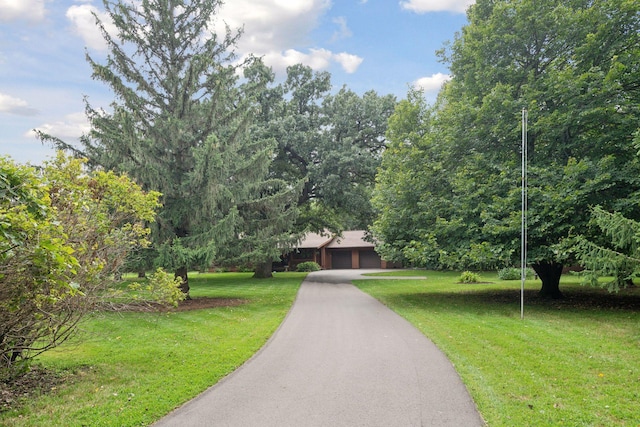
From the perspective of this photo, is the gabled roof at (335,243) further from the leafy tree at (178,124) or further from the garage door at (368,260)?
the leafy tree at (178,124)

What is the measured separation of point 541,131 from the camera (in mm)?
13266

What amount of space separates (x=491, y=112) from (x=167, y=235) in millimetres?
11899

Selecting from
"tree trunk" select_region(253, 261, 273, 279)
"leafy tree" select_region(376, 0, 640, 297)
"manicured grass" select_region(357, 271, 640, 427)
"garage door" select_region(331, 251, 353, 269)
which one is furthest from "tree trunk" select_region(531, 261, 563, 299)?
"garage door" select_region(331, 251, 353, 269)

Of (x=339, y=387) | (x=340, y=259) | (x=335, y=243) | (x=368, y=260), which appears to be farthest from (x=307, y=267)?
(x=339, y=387)

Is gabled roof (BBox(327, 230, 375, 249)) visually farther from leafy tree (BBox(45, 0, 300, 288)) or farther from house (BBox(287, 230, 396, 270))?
leafy tree (BBox(45, 0, 300, 288))

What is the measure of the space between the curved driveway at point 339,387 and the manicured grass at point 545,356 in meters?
0.41

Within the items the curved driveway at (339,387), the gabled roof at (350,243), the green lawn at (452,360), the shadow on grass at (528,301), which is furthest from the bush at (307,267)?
the curved driveway at (339,387)

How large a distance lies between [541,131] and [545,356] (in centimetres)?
869

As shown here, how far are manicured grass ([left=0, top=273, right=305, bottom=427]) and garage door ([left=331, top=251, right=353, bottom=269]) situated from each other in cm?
3248

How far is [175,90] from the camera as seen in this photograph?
48.8 ft

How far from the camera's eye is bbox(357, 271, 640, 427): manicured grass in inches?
189

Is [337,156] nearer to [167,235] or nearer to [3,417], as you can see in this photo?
[167,235]

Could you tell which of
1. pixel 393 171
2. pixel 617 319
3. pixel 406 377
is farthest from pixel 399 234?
pixel 406 377

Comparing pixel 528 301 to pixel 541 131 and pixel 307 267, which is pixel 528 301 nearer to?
pixel 541 131
